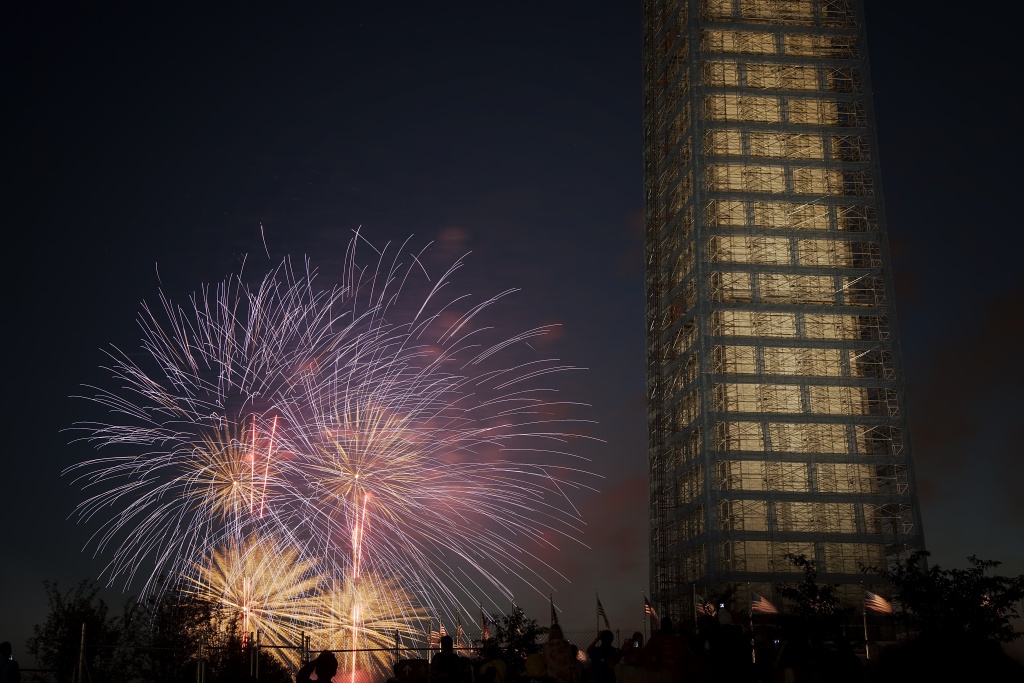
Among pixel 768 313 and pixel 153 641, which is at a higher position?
pixel 768 313

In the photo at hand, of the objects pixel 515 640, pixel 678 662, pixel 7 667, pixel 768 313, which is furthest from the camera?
pixel 768 313

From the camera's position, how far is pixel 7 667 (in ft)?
65.4

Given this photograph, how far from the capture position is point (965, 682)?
2959 mm

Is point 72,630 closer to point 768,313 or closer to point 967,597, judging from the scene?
point 967,597

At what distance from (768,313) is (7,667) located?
63.3 m

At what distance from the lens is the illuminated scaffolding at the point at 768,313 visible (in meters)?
73.0

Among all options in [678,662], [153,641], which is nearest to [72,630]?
[153,641]

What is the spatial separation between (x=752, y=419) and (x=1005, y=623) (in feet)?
115

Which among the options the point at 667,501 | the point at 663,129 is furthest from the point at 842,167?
the point at 667,501

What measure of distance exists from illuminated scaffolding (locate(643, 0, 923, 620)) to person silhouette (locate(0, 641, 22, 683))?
179 ft

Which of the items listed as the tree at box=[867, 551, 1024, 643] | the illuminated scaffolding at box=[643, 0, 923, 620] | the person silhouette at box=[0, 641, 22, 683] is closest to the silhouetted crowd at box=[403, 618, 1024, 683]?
the person silhouette at box=[0, 641, 22, 683]

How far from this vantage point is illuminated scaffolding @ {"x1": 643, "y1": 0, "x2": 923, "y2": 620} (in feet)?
240

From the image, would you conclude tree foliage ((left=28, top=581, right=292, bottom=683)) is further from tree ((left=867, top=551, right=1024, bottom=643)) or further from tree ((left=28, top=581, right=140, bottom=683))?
tree ((left=867, top=551, right=1024, bottom=643))

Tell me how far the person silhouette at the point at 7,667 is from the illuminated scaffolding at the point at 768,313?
5462cm
